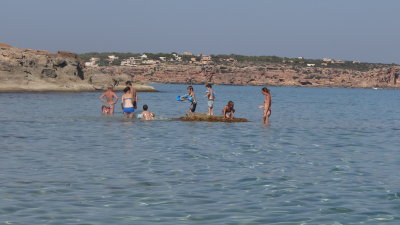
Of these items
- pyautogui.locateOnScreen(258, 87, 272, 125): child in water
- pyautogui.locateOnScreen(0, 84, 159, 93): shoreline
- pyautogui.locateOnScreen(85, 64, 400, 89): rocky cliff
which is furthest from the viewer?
pyautogui.locateOnScreen(85, 64, 400, 89): rocky cliff

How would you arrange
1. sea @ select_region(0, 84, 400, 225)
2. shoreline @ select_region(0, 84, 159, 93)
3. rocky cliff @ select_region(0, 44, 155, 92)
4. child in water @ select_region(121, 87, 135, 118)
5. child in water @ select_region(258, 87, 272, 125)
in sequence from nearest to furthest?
1. sea @ select_region(0, 84, 400, 225)
2. child in water @ select_region(258, 87, 272, 125)
3. child in water @ select_region(121, 87, 135, 118)
4. shoreline @ select_region(0, 84, 159, 93)
5. rocky cliff @ select_region(0, 44, 155, 92)

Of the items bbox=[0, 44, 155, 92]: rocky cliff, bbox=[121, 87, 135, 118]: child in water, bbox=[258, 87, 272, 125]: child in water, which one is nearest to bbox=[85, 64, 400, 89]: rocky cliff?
bbox=[0, 44, 155, 92]: rocky cliff

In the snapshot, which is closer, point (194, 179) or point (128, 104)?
point (194, 179)

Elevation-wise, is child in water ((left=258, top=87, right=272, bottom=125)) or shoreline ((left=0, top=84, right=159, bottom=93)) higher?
child in water ((left=258, top=87, right=272, bottom=125))

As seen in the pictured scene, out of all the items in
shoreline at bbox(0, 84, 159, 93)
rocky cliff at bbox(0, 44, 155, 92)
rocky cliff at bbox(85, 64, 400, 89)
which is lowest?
rocky cliff at bbox(85, 64, 400, 89)

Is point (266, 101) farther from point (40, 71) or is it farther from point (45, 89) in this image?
point (40, 71)

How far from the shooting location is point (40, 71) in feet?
238

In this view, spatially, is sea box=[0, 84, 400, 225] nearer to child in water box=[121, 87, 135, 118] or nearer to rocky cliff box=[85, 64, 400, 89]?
child in water box=[121, 87, 135, 118]

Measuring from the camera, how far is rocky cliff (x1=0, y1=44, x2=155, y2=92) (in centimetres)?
6869

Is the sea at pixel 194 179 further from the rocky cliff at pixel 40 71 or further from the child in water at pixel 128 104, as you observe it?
the rocky cliff at pixel 40 71

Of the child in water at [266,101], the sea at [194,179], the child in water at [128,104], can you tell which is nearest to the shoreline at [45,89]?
the child in water at [128,104]

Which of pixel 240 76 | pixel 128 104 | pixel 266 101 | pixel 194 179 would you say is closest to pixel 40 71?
pixel 128 104

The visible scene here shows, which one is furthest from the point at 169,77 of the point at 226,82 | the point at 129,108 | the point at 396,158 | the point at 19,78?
the point at 396,158

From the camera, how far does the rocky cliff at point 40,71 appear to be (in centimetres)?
6869
